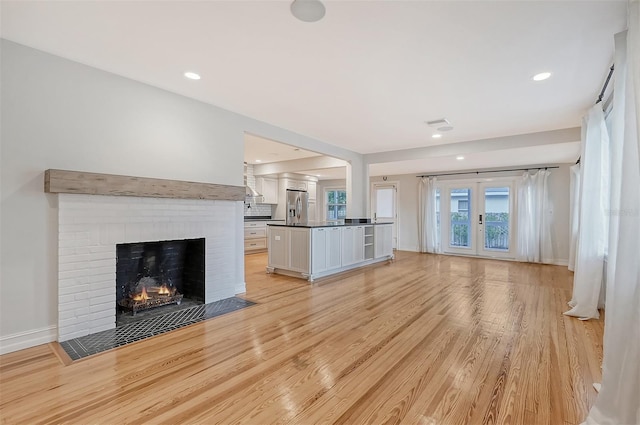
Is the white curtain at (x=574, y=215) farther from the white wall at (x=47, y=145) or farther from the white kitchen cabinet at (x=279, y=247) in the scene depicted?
the white wall at (x=47, y=145)

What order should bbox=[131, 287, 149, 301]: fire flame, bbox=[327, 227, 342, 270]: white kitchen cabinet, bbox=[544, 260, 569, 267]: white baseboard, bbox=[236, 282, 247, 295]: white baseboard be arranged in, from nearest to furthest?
bbox=[131, 287, 149, 301]: fire flame
bbox=[236, 282, 247, 295]: white baseboard
bbox=[327, 227, 342, 270]: white kitchen cabinet
bbox=[544, 260, 569, 267]: white baseboard

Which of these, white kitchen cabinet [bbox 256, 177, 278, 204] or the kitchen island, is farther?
white kitchen cabinet [bbox 256, 177, 278, 204]

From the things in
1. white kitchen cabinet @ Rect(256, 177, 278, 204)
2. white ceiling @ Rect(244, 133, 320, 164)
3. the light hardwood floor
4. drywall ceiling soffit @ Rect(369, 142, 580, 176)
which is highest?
white ceiling @ Rect(244, 133, 320, 164)

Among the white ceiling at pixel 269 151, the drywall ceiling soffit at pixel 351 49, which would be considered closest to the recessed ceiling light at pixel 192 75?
the drywall ceiling soffit at pixel 351 49

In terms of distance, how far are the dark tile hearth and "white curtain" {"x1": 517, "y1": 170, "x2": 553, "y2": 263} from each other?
679 cm

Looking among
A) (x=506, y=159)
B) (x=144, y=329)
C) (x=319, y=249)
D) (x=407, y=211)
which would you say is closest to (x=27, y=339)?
(x=144, y=329)

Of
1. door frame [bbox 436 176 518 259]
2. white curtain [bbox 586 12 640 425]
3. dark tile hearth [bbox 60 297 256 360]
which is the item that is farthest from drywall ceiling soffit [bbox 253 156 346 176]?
white curtain [bbox 586 12 640 425]

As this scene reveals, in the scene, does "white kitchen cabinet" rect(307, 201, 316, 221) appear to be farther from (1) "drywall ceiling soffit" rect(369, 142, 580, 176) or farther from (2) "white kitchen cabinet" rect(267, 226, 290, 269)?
(2) "white kitchen cabinet" rect(267, 226, 290, 269)

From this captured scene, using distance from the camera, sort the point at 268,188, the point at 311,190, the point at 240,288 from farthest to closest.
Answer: the point at 311,190
the point at 268,188
the point at 240,288

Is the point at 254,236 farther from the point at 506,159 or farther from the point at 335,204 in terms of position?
the point at 506,159

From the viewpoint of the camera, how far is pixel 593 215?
3.34 m

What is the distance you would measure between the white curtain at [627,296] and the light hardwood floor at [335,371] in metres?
0.22

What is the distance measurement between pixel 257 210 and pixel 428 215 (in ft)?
17.1

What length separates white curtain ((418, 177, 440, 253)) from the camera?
8469 millimetres
